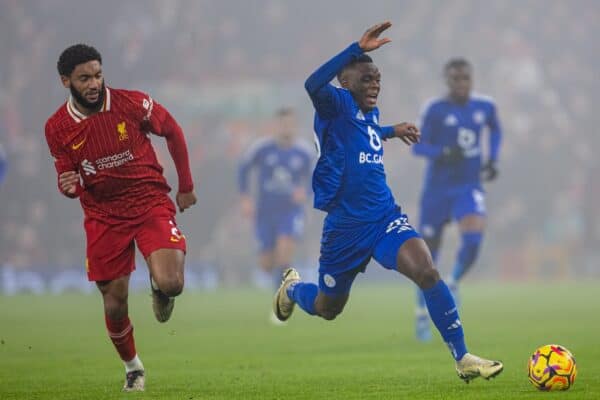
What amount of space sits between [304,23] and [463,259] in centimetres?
2183

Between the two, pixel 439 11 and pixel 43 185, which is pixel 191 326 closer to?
pixel 43 185

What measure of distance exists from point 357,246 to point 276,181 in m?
9.56

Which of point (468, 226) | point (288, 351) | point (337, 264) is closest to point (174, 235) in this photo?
point (337, 264)

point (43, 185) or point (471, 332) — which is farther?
point (43, 185)

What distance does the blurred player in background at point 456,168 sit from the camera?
483 inches

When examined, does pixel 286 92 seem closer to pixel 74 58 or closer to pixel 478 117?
pixel 478 117

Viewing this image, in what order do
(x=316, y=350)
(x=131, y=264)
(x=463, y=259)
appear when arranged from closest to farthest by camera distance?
1. (x=131, y=264)
2. (x=316, y=350)
3. (x=463, y=259)

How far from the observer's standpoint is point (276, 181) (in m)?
17.5

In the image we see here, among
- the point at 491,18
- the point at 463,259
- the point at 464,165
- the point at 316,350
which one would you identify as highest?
the point at 491,18

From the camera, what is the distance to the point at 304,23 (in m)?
33.3

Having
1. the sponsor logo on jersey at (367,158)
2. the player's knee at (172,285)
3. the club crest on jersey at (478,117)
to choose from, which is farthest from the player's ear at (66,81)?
the club crest on jersey at (478,117)

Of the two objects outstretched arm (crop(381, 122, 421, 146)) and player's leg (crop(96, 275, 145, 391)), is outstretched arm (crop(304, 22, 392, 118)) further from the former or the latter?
player's leg (crop(96, 275, 145, 391))

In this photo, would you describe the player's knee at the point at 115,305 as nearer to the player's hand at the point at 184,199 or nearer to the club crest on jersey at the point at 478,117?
the player's hand at the point at 184,199

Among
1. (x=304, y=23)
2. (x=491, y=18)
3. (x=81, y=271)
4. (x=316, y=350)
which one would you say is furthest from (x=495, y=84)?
(x=316, y=350)
